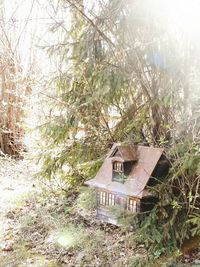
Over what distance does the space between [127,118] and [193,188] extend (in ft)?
3.60

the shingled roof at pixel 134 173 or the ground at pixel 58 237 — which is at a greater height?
the shingled roof at pixel 134 173

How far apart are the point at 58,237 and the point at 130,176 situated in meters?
1.06

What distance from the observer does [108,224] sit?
3496 millimetres

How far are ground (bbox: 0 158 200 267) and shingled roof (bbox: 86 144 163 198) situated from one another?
0.42m

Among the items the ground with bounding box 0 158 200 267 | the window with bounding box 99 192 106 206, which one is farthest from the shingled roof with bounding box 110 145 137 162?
the ground with bounding box 0 158 200 267

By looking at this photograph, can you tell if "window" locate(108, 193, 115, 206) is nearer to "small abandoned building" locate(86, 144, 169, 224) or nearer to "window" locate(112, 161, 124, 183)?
"small abandoned building" locate(86, 144, 169, 224)

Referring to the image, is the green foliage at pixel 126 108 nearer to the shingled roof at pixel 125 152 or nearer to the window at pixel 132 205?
the window at pixel 132 205

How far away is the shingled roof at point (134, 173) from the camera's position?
9.57 feet

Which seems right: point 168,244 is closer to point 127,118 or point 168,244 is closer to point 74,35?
point 127,118

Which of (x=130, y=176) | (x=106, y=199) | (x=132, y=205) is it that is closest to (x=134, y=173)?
(x=130, y=176)

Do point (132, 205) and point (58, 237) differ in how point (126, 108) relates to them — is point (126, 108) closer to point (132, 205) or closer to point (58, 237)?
point (132, 205)

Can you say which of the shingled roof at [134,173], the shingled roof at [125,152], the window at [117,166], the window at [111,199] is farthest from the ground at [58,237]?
the shingled roof at [125,152]

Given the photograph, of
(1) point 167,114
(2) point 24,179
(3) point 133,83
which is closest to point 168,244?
(1) point 167,114

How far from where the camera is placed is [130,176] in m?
3.01
